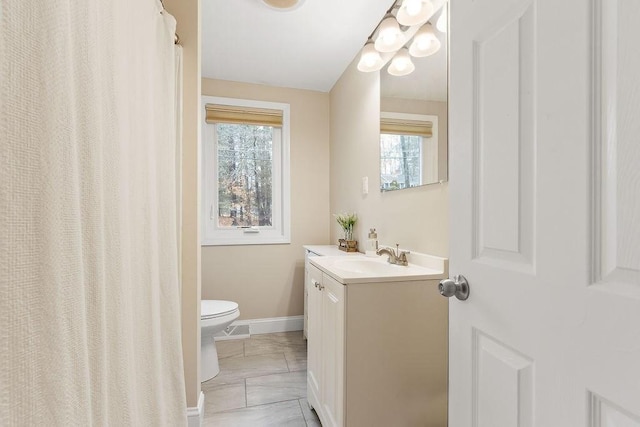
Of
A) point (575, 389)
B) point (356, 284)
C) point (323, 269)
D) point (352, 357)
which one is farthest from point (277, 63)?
point (575, 389)

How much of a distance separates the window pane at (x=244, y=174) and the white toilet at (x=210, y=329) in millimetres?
988

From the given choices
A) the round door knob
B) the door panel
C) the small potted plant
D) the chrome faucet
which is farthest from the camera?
the small potted plant

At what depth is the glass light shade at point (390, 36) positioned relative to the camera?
1.77 metres

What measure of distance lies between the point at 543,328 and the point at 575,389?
0.35 ft

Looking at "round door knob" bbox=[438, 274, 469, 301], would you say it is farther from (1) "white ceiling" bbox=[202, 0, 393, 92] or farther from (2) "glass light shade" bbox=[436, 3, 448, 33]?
(1) "white ceiling" bbox=[202, 0, 393, 92]

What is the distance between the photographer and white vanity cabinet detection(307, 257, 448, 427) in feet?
4.21

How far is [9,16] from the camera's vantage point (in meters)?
0.44

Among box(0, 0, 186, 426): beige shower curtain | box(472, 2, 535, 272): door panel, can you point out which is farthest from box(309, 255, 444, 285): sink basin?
box(0, 0, 186, 426): beige shower curtain

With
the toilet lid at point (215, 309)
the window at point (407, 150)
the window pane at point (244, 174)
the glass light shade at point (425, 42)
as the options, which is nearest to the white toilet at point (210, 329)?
the toilet lid at point (215, 309)

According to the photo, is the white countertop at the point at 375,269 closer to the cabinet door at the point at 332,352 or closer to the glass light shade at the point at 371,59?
the cabinet door at the point at 332,352

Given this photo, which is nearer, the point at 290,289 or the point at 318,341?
the point at 318,341

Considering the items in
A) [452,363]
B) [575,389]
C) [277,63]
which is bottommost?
[452,363]

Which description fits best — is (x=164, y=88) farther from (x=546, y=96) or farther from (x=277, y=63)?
(x=277, y=63)

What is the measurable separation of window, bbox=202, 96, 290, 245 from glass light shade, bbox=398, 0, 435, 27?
1678 millimetres
